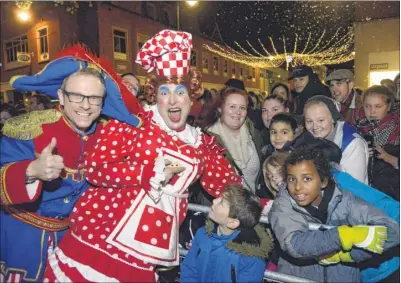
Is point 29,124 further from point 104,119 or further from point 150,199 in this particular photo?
point 150,199

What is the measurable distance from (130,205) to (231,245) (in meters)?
0.76

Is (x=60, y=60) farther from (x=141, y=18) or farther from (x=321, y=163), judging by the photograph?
(x=141, y=18)

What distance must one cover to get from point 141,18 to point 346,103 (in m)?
18.3

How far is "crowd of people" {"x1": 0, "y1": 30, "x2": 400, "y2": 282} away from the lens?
1.86 meters

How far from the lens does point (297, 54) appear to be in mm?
28625

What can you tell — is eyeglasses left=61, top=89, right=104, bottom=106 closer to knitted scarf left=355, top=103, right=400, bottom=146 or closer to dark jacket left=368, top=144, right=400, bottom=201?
dark jacket left=368, top=144, right=400, bottom=201

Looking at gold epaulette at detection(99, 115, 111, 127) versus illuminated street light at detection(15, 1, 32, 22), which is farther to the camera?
illuminated street light at detection(15, 1, 32, 22)

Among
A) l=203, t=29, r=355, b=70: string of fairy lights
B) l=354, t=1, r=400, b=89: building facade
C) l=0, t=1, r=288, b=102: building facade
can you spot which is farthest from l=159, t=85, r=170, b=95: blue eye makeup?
l=203, t=29, r=355, b=70: string of fairy lights

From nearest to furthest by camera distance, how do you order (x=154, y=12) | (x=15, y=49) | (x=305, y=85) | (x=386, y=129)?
(x=386, y=129) → (x=305, y=85) → (x=15, y=49) → (x=154, y=12)

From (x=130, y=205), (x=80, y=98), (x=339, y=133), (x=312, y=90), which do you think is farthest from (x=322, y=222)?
(x=312, y=90)

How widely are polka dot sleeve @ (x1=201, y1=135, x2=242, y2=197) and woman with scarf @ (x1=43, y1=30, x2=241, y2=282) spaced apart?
246mm

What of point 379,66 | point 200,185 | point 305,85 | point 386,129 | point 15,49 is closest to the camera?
point 200,185

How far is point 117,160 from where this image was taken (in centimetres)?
193

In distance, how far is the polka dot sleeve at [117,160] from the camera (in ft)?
6.16
